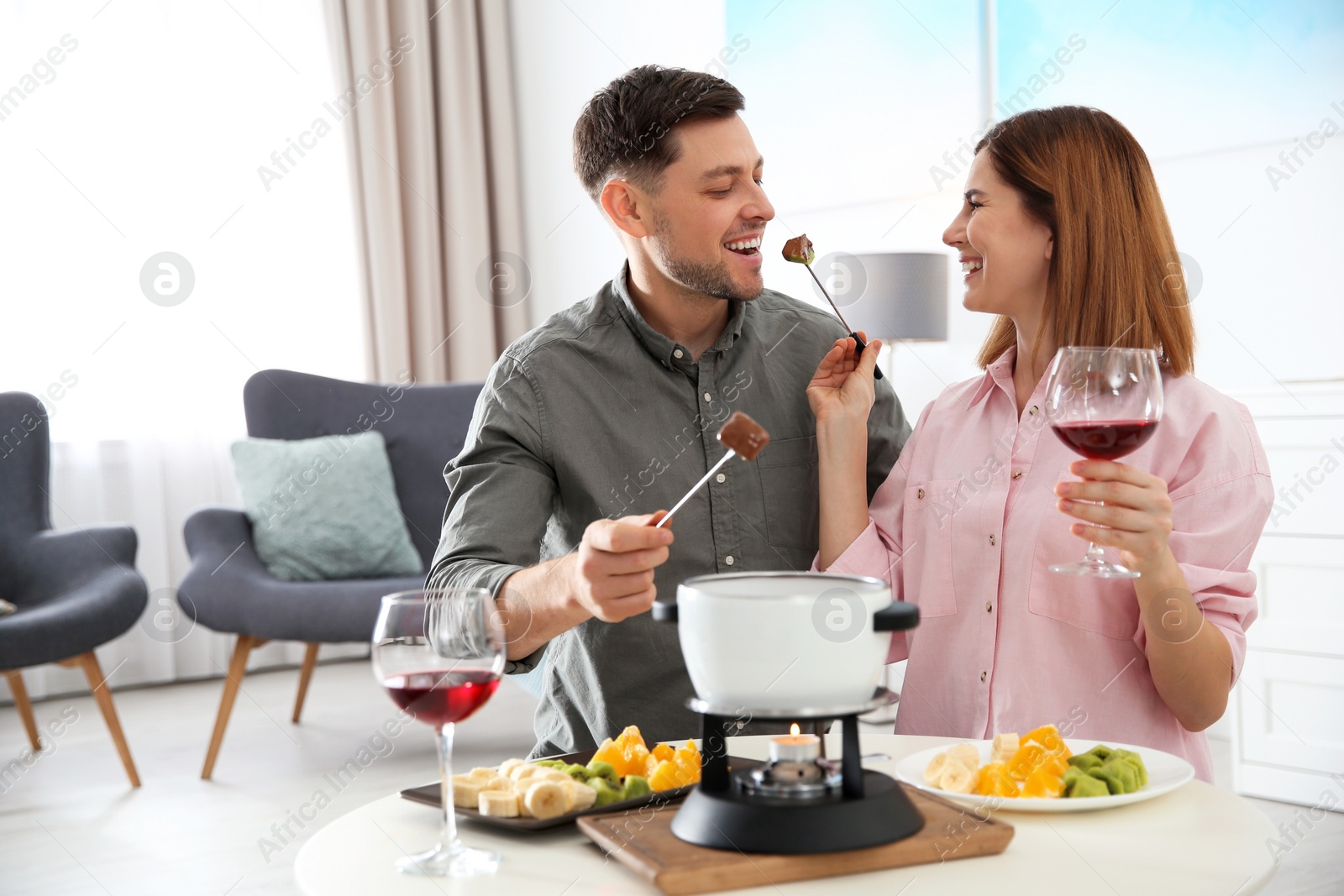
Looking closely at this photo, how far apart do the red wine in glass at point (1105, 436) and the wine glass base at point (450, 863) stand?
2.32 feet

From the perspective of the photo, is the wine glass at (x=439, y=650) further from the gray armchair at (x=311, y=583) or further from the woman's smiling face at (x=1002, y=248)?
the gray armchair at (x=311, y=583)

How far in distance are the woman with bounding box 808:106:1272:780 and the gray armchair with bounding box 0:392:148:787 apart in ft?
7.76

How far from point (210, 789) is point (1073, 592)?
107 inches

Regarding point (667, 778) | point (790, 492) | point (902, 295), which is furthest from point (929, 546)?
point (902, 295)

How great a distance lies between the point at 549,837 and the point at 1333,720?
244 cm

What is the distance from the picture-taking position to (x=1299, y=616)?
111 inches

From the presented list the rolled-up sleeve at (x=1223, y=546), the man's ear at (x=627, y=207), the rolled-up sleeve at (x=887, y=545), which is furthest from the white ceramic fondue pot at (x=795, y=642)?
the man's ear at (x=627, y=207)

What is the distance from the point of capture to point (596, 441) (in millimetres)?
1771

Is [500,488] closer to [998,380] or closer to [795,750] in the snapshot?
[998,380]

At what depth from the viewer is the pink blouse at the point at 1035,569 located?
134cm

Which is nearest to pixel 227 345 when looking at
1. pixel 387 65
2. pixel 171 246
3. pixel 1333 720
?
pixel 171 246

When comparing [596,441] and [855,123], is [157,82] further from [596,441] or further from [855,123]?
[596,441]

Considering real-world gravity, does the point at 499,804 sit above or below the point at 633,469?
below

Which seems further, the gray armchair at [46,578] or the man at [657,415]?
the gray armchair at [46,578]
